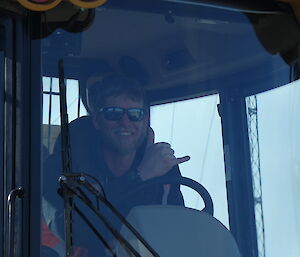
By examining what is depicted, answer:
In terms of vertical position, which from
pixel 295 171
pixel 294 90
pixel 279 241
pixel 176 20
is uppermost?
pixel 176 20

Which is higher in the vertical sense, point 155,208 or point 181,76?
point 181,76

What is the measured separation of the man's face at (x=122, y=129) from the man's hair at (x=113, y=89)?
0.01m

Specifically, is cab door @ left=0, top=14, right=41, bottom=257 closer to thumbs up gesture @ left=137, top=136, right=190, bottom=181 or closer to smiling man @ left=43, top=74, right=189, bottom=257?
smiling man @ left=43, top=74, right=189, bottom=257

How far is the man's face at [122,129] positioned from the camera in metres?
2.46

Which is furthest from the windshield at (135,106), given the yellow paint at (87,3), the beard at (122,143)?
the yellow paint at (87,3)

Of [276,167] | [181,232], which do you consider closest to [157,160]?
[181,232]

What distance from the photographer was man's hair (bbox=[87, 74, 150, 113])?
8.12ft

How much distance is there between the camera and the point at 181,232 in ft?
7.97

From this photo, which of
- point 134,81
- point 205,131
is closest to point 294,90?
point 205,131

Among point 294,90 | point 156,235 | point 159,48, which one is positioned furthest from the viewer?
point 294,90

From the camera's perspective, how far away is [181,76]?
2.60 metres

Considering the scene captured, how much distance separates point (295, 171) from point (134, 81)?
0.59m

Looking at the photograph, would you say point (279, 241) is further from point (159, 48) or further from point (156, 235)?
point (159, 48)

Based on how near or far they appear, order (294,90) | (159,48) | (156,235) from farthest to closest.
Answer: (294,90) < (159,48) < (156,235)
